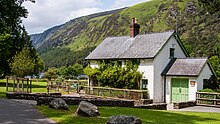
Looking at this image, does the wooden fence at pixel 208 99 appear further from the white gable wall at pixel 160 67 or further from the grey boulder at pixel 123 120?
the grey boulder at pixel 123 120

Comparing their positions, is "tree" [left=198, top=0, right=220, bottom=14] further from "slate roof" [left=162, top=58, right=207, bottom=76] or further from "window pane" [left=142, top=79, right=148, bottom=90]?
"window pane" [left=142, top=79, right=148, bottom=90]

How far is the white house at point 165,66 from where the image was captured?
32.6 metres

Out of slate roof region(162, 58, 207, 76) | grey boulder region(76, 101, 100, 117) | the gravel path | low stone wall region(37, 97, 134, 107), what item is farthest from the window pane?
grey boulder region(76, 101, 100, 117)

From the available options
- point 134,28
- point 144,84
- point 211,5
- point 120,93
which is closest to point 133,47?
point 134,28

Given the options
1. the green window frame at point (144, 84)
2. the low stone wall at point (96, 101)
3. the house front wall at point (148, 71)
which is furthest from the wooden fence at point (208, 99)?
the low stone wall at point (96, 101)

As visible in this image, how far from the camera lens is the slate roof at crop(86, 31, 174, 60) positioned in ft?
117

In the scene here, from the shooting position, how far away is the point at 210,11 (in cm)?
2684

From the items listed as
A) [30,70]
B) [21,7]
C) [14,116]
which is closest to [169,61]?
[21,7]

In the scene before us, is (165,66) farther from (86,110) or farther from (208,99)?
(86,110)

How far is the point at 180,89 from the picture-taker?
109ft

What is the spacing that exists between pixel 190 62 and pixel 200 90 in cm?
388

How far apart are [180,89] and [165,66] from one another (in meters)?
3.60

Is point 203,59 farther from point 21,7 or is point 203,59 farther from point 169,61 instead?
point 21,7

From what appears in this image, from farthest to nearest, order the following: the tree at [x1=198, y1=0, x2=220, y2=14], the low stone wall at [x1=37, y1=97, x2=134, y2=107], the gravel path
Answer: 1. the tree at [x1=198, y1=0, x2=220, y2=14]
2. the low stone wall at [x1=37, y1=97, x2=134, y2=107]
3. the gravel path
